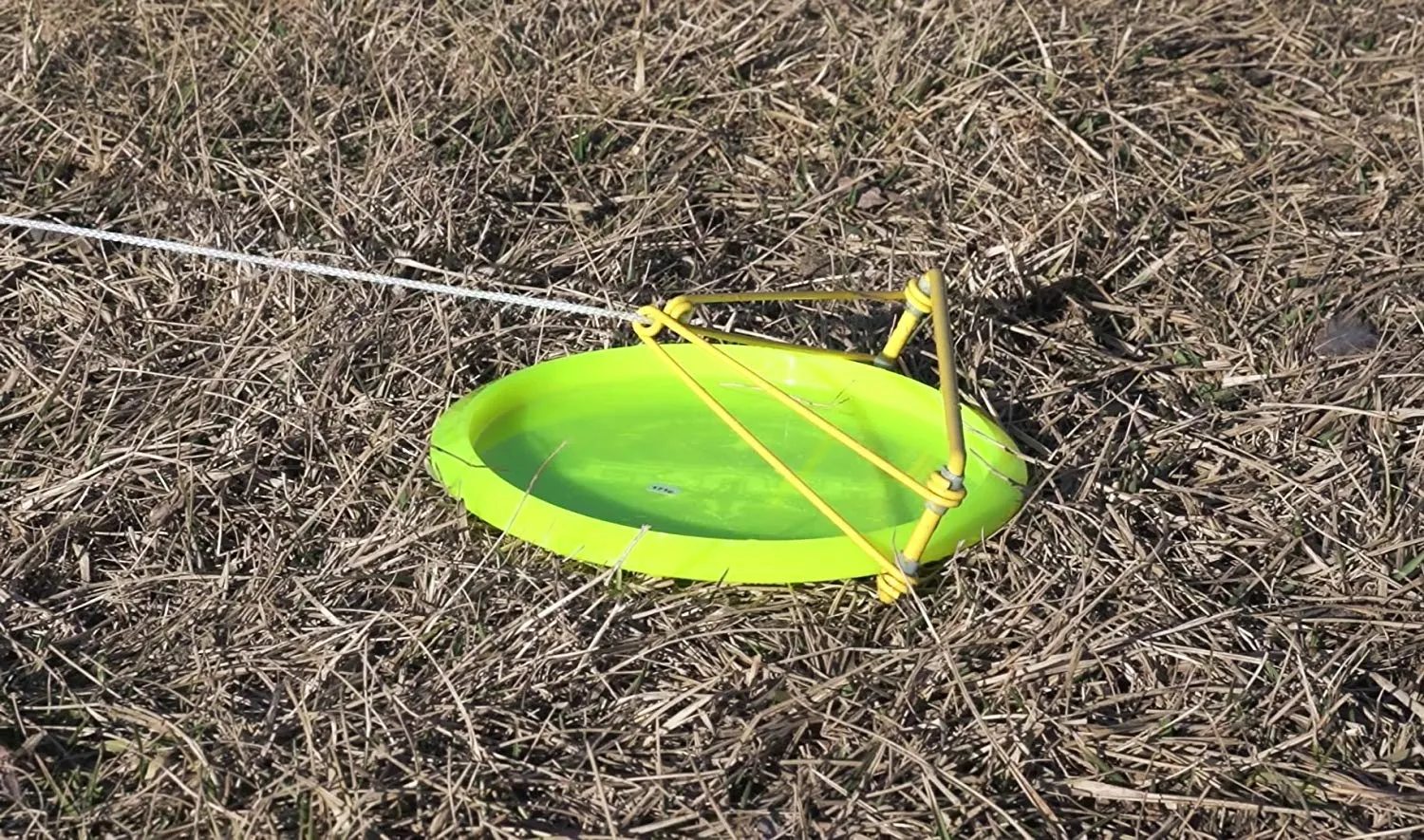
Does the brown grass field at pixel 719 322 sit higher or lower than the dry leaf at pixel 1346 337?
higher

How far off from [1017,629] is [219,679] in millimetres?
1097

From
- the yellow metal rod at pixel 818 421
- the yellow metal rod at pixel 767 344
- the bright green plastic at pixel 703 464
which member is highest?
the yellow metal rod at pixel 818 421

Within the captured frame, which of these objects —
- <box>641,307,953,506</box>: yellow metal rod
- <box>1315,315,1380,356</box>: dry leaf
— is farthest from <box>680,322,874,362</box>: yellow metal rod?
<box>1315,315,1380,356</box>: dry leaf

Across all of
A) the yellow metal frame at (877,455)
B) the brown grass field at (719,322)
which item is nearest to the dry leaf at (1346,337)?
the brown grass field at (719,322)

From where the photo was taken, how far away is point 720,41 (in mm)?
3789

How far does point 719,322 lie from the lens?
3.12 meters

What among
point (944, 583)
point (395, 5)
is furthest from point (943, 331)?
point (395, 5)

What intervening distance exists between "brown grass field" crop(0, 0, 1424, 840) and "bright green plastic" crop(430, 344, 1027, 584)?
0.06 meters

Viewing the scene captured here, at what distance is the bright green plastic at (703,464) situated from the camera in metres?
2.36

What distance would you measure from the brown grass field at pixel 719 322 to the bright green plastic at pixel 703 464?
0.06 metres

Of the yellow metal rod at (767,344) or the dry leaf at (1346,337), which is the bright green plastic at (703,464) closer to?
the yellow metal rod at (767,344)

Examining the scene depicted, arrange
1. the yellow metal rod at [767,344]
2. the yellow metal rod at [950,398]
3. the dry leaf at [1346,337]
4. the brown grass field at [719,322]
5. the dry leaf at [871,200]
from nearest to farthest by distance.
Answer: the brown grass field at [719,322] → the yellow metal rod at [950,398] → the yellow metal rod at [767,344] → the dry leaf at [1346,337] → the dry leaf at [871,200]

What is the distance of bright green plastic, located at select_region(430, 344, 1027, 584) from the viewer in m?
2.36

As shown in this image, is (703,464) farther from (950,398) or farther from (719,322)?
(950,398)
